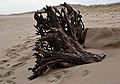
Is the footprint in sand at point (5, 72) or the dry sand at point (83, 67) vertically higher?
the dry sand at point (83, 67)

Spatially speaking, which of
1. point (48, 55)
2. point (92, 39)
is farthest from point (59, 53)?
point (92, 39)

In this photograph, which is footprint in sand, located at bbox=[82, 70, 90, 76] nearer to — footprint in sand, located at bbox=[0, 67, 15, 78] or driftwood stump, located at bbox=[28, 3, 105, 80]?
driftwood stump, located at bbox=[28, 3, 105, 80]

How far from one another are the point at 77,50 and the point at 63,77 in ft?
2.77

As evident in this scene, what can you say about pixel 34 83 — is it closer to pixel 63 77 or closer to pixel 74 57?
pixel 63 77

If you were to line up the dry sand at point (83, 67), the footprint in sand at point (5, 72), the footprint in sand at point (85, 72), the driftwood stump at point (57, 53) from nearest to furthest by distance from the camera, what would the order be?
1. the dry sand at point (83, 67)
2. the footprint in sand at point (85, 72)
3. the driftwood stump at point (57, 53)
4. the footprint in sand at point (5, 72)

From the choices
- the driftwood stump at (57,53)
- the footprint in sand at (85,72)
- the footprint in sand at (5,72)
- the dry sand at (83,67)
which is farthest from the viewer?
the footprint in sand at (5,72)

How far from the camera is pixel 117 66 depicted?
3.93m

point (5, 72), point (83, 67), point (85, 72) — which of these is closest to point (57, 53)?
point (83, 67)

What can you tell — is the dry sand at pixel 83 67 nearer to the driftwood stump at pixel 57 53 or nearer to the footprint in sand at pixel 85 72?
the footprint in sand at pixel 85 72

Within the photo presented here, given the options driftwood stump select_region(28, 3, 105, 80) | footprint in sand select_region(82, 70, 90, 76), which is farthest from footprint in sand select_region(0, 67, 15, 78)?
footprint in sand select_region(82, 70, 90, 76)

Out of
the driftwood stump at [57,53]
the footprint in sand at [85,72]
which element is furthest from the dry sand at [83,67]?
the driftwood stump at [57,53]

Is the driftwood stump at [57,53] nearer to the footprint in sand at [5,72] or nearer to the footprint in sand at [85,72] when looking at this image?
the footprint in sand at [85,72]

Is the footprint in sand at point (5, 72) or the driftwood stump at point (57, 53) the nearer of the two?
the driftwood stump at point (57, 53)

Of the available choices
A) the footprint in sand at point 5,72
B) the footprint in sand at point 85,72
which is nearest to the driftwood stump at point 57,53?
the footprint in sand at point 85,72
